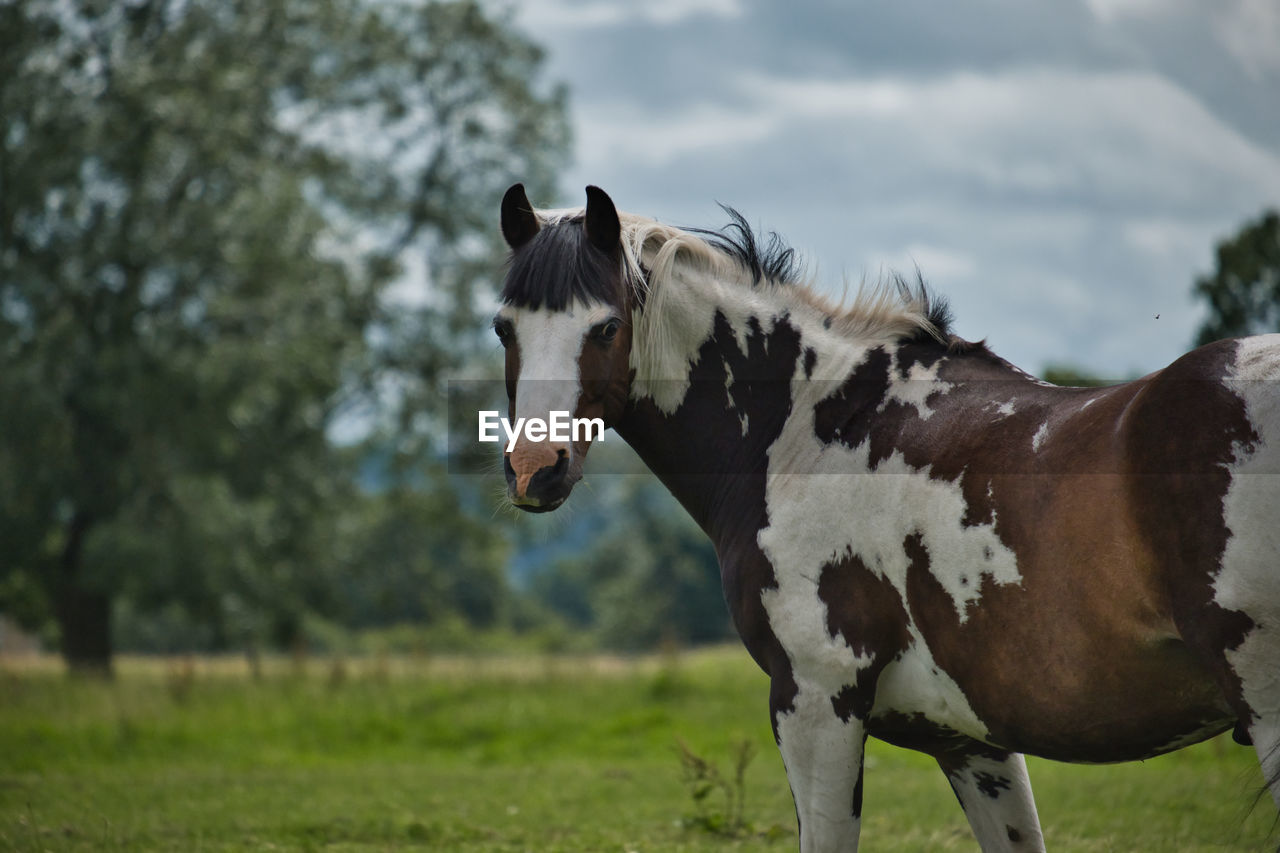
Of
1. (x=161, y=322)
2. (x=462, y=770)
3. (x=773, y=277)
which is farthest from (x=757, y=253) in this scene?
(x=161, y=322)

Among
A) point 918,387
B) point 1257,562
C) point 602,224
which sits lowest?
point 1257,562

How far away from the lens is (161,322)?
17688 millimetres

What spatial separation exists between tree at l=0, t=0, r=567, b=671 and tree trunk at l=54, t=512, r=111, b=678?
4cm

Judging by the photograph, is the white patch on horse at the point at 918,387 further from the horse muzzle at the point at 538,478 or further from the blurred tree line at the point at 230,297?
the blurred tree line at the point at 230,297

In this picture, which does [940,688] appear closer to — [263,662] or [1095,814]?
[1095,814]

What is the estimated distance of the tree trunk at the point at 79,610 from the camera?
1830 centimetres

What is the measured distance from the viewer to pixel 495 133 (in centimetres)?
2336

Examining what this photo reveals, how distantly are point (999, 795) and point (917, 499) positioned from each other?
3.63 ft

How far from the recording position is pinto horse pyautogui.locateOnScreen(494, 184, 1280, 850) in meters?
2.68

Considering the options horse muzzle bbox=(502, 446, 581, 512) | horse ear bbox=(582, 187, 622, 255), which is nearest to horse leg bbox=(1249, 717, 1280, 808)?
horse muzzle bbox=(502, 446, 581, 512)

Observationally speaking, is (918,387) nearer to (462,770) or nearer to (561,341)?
(561,341)

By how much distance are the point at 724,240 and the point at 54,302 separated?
16365 millimetres

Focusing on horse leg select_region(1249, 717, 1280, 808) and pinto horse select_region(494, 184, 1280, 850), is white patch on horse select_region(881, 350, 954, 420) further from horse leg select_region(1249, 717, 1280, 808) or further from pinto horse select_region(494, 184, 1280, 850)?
horse leg select_region(1249, 717, 1280, 808)

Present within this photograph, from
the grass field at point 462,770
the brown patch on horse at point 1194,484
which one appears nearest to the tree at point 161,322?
the grass field at point 462,770
